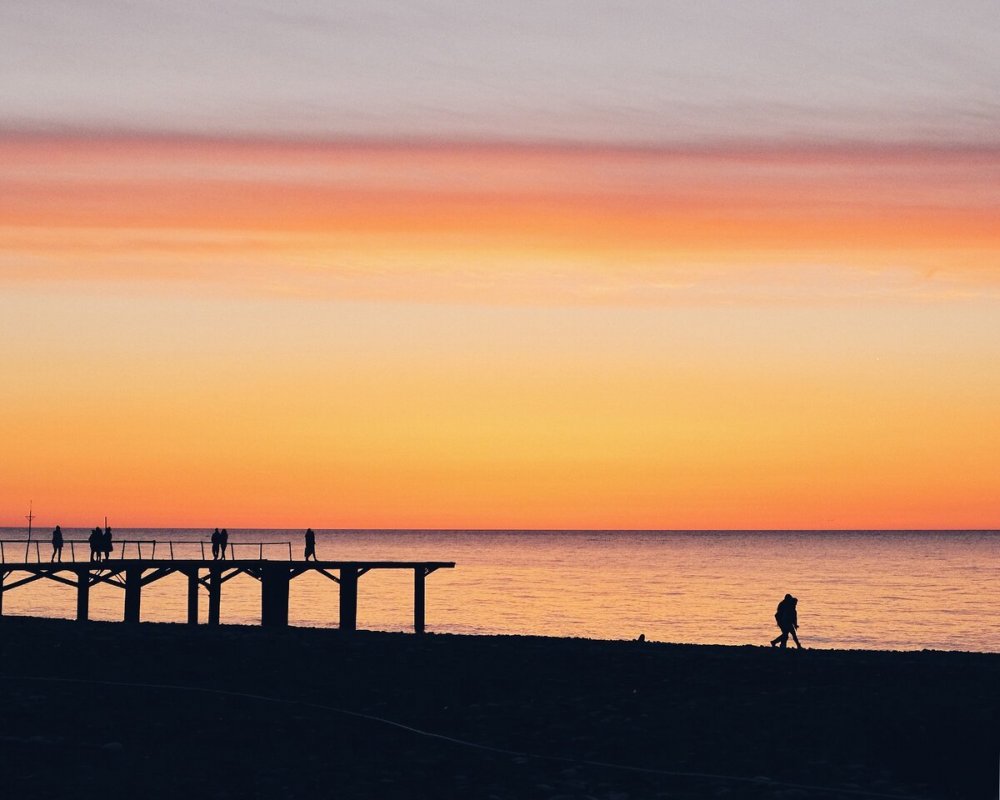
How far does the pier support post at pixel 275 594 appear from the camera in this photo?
206ft

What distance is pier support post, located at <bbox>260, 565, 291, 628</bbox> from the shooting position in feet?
206

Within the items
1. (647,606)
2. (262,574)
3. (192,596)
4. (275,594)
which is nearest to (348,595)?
(275,594)

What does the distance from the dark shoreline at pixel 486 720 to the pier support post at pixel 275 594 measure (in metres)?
22.2

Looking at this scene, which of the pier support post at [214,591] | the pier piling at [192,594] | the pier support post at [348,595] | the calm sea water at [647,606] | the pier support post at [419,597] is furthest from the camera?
the calm sea water at [647,606]

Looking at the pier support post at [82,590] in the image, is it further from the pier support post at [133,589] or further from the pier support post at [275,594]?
the pier support post at [275,594]

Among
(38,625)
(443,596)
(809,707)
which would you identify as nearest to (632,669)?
(809,707)

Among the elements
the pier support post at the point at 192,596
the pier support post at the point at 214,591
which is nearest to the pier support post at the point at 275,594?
the pier support post at the point at 214,591

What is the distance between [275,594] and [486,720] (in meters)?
36.1

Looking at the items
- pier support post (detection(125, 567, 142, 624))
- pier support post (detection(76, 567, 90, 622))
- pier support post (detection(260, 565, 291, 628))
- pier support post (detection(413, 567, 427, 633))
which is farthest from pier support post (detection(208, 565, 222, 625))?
pier support post (detection(413, 567, 427, 633))

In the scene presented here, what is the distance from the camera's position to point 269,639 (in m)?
42.2

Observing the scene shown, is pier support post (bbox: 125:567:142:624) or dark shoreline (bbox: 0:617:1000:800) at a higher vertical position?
pier support post (bbox: 125:567:142:624)

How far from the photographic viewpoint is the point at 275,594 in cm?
6284

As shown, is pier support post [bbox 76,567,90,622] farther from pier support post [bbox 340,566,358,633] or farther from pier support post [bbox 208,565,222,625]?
pier support post [bbox 340,566,358,633]

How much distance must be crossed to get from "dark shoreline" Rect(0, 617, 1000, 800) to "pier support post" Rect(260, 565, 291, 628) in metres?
22.2
